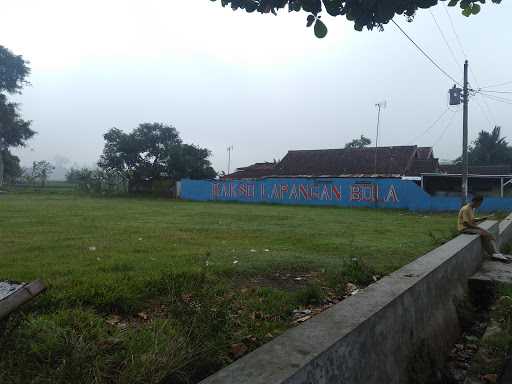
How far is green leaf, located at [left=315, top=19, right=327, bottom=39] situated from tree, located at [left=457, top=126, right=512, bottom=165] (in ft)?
173

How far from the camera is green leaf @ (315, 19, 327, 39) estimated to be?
3021 mm

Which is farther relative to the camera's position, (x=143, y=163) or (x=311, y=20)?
(x=143, y=163)

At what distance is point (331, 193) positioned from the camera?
1038 inches

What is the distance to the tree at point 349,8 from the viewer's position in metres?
3.07

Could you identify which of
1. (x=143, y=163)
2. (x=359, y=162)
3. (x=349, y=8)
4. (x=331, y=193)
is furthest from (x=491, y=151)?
(x=349, y=8)

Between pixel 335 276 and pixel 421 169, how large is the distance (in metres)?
29.7

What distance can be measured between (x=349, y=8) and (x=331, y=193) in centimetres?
2352

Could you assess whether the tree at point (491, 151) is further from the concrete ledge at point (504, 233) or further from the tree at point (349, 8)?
the tree at point (349, 8)

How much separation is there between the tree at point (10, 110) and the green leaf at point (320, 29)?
46370mm

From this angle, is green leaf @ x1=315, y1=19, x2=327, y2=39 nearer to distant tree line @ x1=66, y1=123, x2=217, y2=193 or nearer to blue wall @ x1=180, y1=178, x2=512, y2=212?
blue wall @ x1=180, y1=178, x2=512, y2=212

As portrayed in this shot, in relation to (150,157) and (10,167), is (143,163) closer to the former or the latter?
(150,157)

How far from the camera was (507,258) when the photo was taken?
734cm

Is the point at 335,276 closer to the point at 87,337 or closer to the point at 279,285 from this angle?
the point at 279,285

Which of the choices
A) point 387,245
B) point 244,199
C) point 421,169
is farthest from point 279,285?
point 421,169
